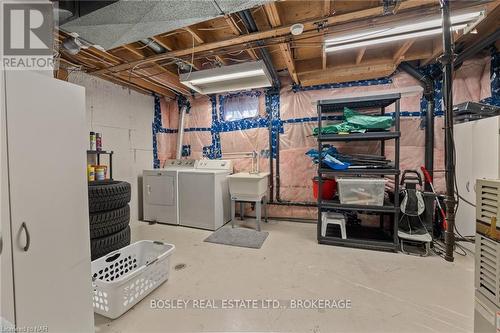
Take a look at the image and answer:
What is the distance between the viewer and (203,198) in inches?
136

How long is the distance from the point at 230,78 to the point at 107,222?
7.73 ft

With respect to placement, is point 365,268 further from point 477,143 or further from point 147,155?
point 147,155

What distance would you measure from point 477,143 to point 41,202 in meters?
4.01

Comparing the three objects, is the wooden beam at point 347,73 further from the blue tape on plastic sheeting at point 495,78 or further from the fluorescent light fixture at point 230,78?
the blue tape on plastic sheeting at point 495,78

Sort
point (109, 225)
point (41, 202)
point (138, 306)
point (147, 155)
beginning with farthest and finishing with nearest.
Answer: point (147, 155) < point (109, 225) < point (138, 306) < point (41, 202)

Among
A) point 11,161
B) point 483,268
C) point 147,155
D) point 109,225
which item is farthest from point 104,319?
point 147,155

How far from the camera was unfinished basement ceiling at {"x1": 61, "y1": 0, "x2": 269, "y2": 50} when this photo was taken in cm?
141

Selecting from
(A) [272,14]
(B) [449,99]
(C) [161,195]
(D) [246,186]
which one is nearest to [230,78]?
(A) [272,14]

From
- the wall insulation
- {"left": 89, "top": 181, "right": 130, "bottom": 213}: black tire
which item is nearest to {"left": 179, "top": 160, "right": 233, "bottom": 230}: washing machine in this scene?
the wall insulation

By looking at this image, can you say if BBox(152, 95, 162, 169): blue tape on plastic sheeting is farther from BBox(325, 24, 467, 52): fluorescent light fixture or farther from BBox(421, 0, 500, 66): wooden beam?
BBox(421, 0, 500, 66): wooden beam

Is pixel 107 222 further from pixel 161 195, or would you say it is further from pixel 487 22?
pixel 487 22

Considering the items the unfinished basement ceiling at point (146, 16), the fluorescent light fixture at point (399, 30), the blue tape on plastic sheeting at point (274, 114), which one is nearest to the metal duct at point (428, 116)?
the fluorescent light fixture at point (399, 30)

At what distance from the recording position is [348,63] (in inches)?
124

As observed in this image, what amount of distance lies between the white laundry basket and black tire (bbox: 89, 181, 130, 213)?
0.52m
